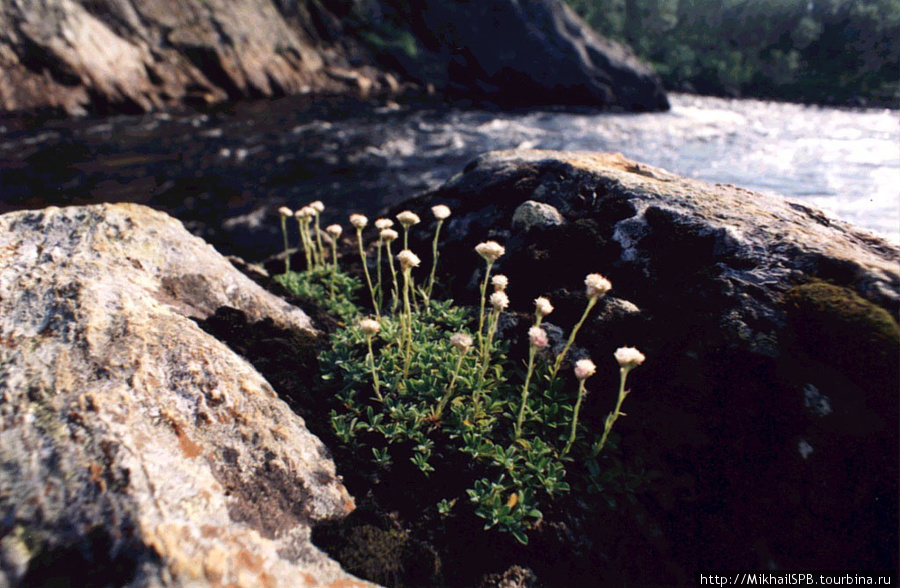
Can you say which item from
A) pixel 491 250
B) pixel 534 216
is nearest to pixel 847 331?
pixel 491 250

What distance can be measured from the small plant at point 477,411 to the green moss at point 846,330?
97 cm

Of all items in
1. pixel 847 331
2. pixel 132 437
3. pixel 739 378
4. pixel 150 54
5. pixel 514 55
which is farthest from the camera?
pixel 514 55

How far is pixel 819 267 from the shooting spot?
2.93m

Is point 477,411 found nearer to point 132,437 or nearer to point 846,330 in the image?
point 132,437

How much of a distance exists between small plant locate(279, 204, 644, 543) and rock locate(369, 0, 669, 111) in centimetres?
2790

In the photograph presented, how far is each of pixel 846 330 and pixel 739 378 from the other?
1.84 ft

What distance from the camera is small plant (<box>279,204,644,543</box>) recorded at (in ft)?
9.57

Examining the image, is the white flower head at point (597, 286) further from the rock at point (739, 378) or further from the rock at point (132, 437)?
the rock at point (132, 437)

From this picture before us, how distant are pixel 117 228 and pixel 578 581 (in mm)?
3794

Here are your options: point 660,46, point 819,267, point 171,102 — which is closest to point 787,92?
point 660,46

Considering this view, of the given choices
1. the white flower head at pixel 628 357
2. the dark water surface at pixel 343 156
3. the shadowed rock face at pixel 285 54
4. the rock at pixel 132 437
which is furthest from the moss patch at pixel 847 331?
the shadowed rock face at pixel 285 54

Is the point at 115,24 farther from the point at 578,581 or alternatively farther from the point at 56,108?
the point at 578,581

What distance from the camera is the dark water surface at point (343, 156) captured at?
9.87 metres

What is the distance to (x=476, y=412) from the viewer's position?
3342mm
